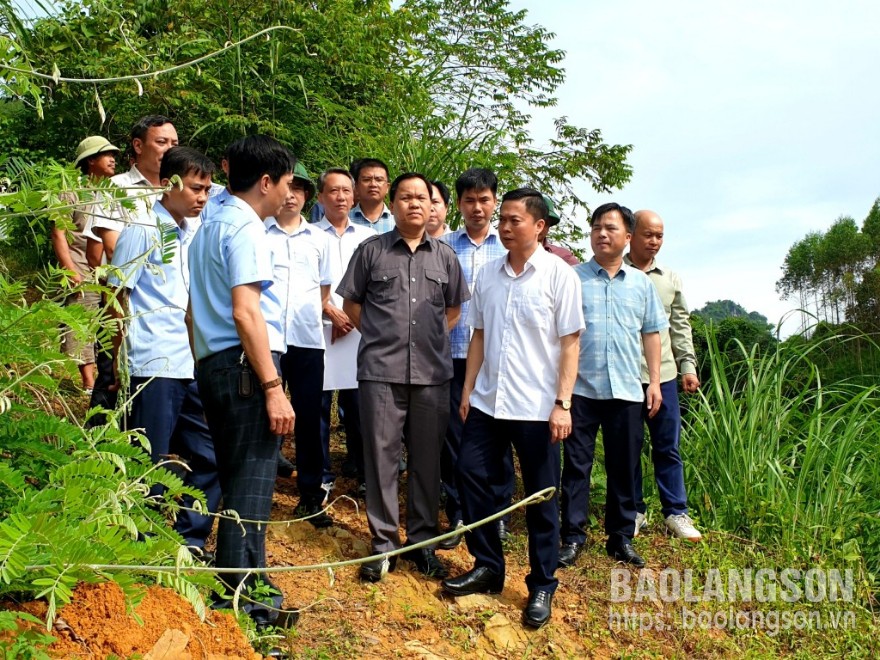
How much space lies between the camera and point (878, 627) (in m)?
4.73

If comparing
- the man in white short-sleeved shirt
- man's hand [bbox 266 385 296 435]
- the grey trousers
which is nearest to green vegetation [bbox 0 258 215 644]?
man's hand [bbox 266 385 296 435]

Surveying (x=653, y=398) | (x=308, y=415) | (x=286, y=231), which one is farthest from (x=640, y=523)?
(x=286, y=231)

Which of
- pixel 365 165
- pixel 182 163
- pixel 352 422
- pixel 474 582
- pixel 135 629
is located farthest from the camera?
pixel 365 165

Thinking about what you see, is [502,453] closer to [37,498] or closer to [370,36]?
[37,498]

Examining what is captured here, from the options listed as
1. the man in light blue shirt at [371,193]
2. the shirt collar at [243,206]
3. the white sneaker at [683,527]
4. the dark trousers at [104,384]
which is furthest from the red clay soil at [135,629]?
the man in light blue shirt at [371,193]

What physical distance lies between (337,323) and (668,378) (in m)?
2.10

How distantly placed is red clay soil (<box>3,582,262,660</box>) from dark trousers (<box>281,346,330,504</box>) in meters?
2.26

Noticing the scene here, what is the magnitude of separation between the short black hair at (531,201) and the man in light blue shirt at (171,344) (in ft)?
4.93

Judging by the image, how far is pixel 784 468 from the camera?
5641 millimetres

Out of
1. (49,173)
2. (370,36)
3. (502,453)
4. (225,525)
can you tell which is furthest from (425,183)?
(370,36)

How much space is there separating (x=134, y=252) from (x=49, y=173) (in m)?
1.47

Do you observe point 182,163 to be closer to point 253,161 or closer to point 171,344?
point 253,161

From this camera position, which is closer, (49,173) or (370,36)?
(49,173)

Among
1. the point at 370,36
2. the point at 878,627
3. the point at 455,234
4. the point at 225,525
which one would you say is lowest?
the point at 878,627
